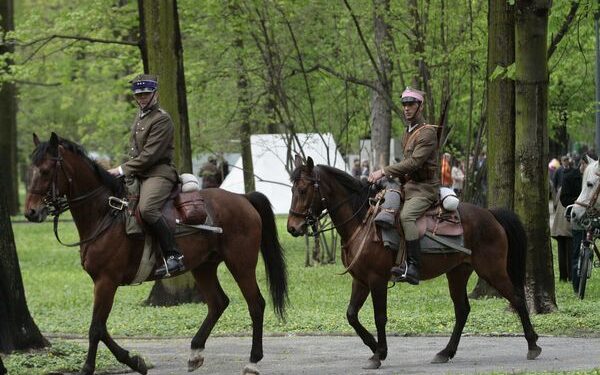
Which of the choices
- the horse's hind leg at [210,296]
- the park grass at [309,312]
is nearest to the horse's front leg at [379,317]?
the horse's hind leg at [210,296]

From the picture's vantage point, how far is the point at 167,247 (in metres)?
12.5

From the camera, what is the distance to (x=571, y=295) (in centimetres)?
2053

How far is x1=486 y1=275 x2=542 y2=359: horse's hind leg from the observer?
1331cm

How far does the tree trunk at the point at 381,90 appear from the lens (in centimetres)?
2556

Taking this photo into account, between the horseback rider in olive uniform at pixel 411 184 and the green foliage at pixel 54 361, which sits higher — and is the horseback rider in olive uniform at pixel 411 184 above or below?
above

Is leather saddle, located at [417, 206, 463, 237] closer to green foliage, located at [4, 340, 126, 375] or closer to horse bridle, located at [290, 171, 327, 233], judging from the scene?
horse bridle, located at [290, 171, 327, 233]

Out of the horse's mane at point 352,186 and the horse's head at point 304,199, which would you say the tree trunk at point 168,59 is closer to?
the horse's mane at point 352,186

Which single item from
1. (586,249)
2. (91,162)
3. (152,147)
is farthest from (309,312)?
(91,162)

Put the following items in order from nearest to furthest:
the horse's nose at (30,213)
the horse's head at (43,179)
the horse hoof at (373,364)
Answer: the horse's nose at (30,213) < the horse's head at (43,179) < the horse hoof at (373,364)

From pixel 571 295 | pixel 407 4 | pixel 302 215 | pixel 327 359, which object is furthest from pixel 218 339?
pixel 407 4

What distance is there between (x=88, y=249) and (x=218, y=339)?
159 inches

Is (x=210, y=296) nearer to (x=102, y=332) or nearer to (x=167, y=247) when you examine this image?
(x=167, y=247)

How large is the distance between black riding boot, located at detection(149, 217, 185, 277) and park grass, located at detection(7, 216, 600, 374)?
1470 millimetres

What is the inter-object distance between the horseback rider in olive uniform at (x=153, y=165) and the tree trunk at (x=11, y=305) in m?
1.42
